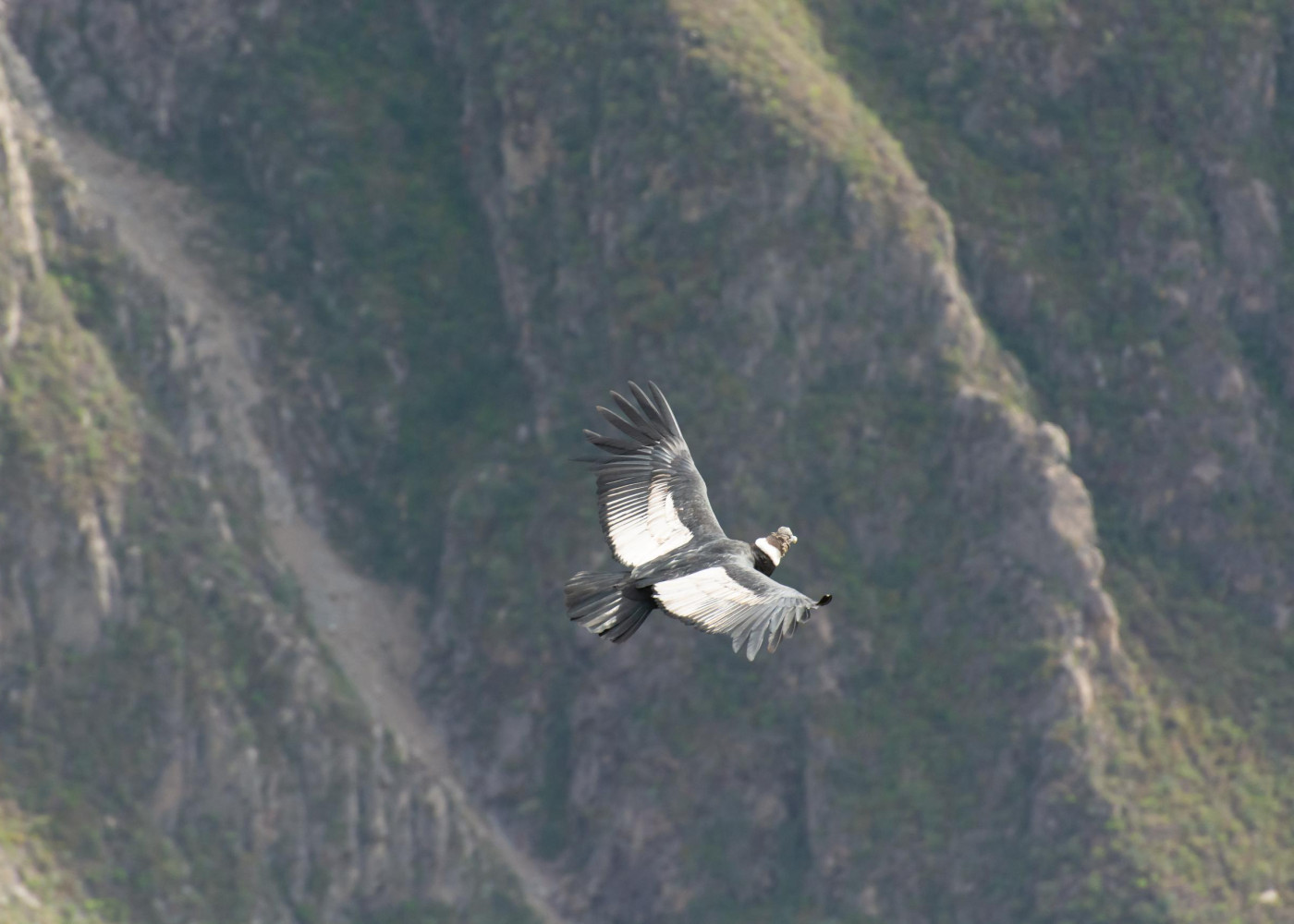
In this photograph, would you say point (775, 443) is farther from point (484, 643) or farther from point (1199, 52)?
point (1199, 52)

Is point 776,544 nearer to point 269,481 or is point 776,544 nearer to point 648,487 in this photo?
point 648,487

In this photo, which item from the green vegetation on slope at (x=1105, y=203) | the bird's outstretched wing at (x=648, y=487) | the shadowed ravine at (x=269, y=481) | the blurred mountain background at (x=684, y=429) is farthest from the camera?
the green vegetation on slope at (x=1105, y=203)

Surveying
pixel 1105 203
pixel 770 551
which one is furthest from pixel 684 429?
pixel 770 551

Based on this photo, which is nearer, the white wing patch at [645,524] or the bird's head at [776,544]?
the bird's head at [776,544]

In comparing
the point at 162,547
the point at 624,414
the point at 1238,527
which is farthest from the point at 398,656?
the point at 624,414

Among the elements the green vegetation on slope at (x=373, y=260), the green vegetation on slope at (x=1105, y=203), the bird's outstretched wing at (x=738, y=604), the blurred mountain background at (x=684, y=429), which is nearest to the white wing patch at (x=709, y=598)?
the bird's outstretched wing at (x=738, y=604)

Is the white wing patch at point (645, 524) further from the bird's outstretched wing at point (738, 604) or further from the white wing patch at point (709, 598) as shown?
the bird's outstretched wing at point (738, 604)
